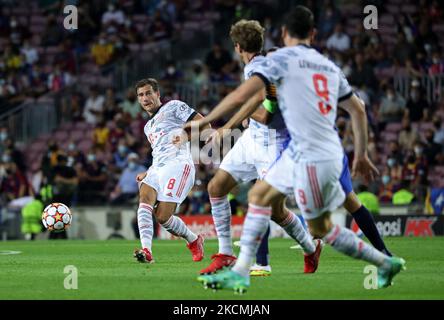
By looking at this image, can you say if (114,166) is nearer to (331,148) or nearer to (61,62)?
(61,62)

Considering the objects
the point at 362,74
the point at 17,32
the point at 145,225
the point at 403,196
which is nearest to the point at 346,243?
the point at 145,225

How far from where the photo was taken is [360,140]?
360 inches

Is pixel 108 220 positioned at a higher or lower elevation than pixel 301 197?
lower

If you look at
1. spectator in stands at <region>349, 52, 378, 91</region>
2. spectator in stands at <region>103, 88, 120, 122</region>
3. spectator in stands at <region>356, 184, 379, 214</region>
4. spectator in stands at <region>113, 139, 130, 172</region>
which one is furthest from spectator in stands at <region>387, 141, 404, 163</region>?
spectator in stands at <region>103, 88, 120, 122</region>

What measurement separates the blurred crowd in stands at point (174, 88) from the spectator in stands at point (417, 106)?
0.02 meters

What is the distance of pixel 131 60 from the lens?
2897 centimetres

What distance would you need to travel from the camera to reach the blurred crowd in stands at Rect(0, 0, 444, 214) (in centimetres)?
2389

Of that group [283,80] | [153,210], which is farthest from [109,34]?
[283,80]

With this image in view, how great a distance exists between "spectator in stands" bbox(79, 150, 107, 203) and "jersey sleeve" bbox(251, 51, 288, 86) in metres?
16.5

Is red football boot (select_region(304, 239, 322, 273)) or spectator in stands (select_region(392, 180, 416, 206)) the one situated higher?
red football boot (select_region(304, 239, 322, 273))

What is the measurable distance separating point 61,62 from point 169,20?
3261 mm

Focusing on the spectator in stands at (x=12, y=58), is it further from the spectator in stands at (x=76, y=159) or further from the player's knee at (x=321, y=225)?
the player's knee at (x=321, y=225)

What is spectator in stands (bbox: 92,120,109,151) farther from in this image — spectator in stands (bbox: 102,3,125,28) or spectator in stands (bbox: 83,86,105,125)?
spectator in stands (bbox: 102,3,125,28)
